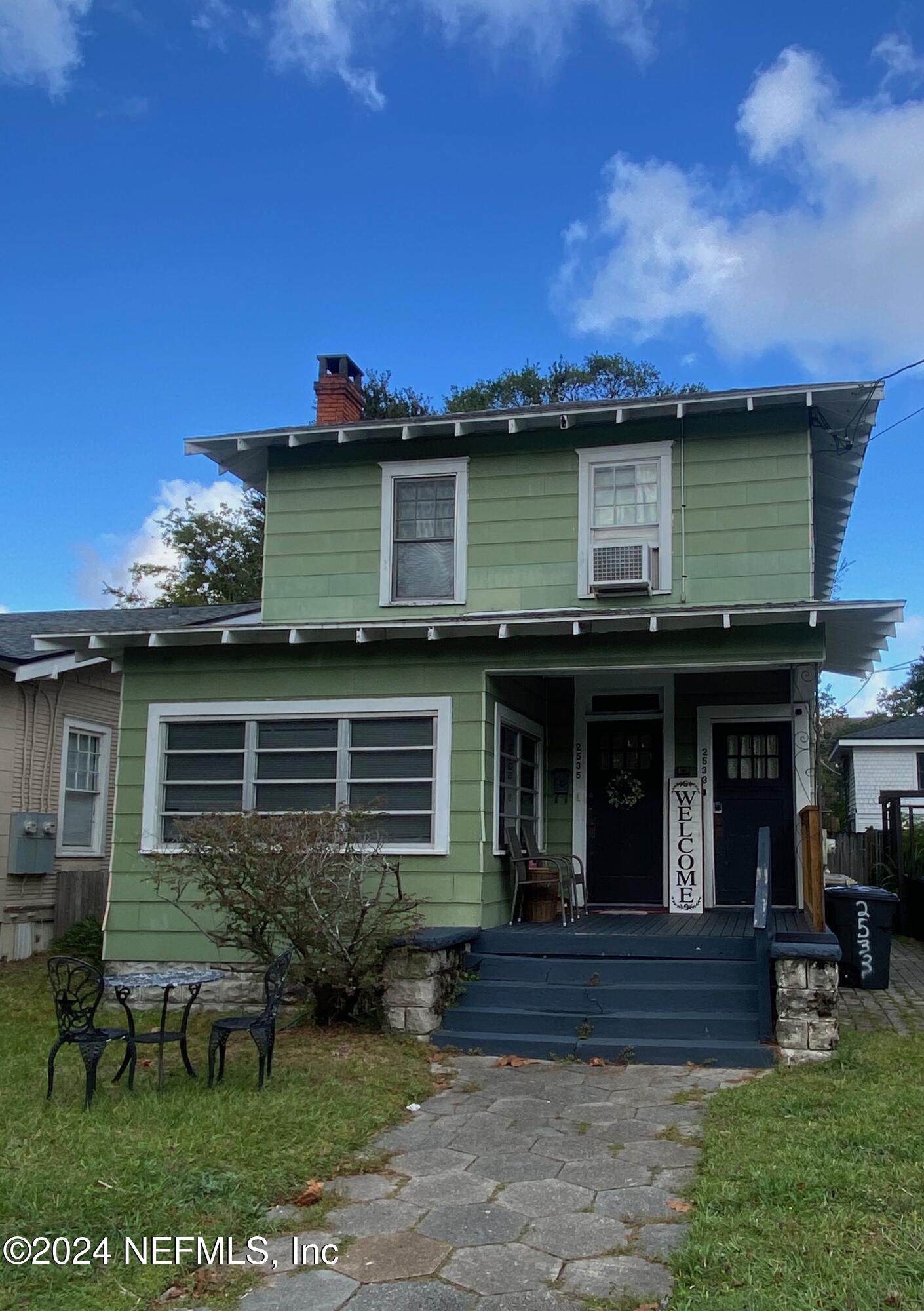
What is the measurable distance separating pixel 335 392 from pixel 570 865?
5.93m

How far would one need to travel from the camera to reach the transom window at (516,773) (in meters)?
10.2

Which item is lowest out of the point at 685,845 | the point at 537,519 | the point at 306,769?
the point at 685,845

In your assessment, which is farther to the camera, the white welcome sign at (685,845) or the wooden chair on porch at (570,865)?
the white welcome sign at (685,845)

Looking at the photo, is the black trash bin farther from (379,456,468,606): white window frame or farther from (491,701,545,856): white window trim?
(379,456,468,606): white window frame

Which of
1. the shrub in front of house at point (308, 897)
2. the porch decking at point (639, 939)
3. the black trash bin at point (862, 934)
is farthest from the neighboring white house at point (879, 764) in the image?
the shrub in front of house at point (308, 897)

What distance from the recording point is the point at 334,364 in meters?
12.6

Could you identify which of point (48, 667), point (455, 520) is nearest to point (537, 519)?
point (455, 520)

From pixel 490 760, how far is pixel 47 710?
22.9 ft

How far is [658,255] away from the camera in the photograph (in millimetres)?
15758

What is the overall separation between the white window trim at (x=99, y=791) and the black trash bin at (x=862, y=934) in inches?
384

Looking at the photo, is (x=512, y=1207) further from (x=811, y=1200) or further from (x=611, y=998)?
(x=611, y=998)

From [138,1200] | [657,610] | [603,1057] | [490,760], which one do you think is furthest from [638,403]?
[138,1200]

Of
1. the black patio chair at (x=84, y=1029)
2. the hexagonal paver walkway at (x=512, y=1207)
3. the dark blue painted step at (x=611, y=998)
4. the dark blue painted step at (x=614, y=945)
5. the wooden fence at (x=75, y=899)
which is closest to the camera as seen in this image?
the hexagonal paver walkway at (x=512, y=1207)

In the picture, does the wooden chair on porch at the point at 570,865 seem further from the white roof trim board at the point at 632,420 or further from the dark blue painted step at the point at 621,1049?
the white roof trim board at the point at 632,420
